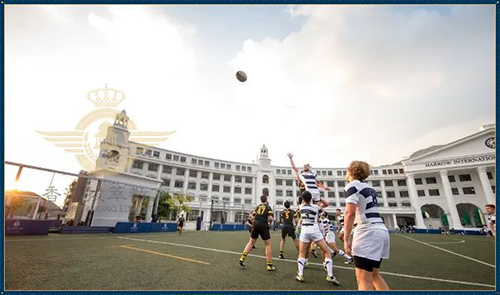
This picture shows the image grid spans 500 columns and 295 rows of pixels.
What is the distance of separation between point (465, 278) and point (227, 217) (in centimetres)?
5326

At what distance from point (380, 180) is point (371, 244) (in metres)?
66.7

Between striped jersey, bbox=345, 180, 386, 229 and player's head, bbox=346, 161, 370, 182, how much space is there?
149 mm

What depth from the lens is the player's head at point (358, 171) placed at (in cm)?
305

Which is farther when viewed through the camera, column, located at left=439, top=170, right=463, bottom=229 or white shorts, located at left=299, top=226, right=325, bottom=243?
column, located at left=439, top=170, right=463, bottom=229

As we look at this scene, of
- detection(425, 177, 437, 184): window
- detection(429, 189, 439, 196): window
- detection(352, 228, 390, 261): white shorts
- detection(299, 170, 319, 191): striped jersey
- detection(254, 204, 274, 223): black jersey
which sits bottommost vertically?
detection(352, 228, 390, 261): white shorts

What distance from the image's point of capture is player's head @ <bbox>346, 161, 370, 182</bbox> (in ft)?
10.0

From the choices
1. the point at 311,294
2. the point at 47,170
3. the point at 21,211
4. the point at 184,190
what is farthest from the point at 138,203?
the point at 311,294

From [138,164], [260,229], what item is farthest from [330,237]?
[138,164]

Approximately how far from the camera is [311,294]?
2.79 metres

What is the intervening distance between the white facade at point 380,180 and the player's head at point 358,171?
32798mm

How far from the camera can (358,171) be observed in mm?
3070

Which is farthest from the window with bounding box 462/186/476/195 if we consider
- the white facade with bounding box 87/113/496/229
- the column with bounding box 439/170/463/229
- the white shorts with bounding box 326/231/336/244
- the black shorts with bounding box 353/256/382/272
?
the black shorts with bounding box 353/256/382/272

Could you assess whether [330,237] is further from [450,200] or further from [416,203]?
[450,200]

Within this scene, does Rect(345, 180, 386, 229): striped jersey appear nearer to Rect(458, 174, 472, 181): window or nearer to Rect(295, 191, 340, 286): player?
Rect(295, 191, 340, 286): player
